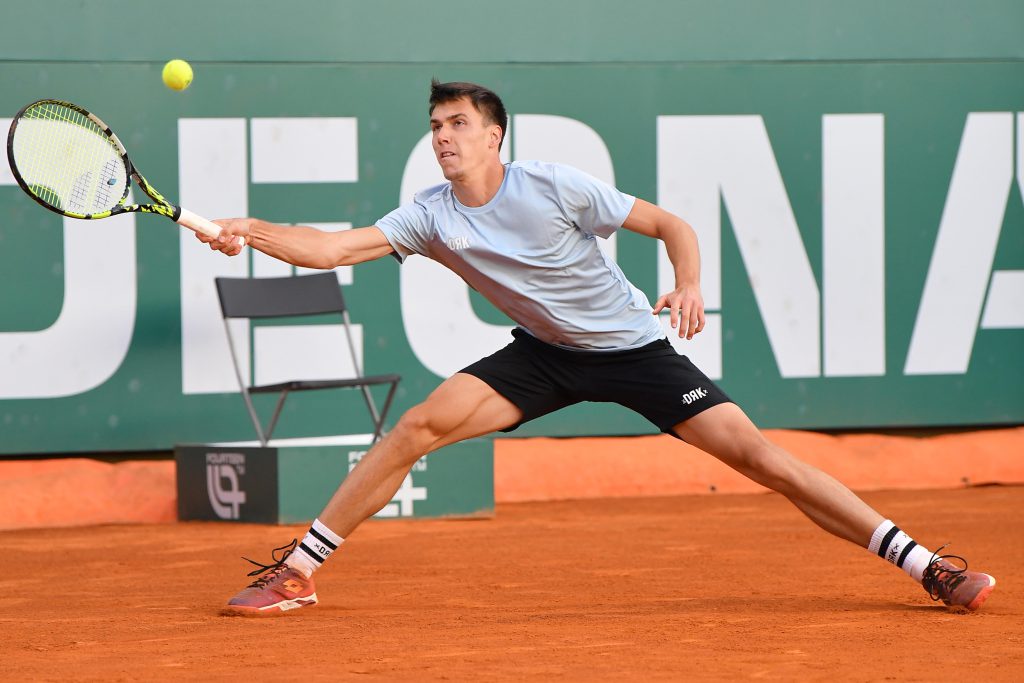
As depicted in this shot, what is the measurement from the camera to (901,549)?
4.07 metres

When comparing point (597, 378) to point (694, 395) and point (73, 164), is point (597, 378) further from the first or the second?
point (73, 164)

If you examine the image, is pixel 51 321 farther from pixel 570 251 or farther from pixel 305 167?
pixel 570 251

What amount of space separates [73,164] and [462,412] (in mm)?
1291

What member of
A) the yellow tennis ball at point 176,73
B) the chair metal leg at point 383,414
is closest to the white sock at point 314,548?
the yellow tennis ball at point 176,73

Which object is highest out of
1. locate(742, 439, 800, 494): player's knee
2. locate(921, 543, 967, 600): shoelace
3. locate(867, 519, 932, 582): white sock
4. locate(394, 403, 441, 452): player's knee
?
locate(394, 403, 441, 452): player's knee

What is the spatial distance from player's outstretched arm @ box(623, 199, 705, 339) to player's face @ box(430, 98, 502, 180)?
439mm

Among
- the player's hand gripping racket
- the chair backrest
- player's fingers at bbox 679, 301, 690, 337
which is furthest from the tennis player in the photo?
the chair backrest

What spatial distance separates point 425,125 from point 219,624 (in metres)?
3.70

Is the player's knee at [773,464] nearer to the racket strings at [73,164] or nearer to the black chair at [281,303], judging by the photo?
the racket strings at [73,164]

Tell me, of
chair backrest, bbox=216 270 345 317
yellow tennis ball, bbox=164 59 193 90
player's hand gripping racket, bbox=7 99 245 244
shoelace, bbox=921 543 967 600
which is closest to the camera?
shoelace, bbox=921 543 967 600

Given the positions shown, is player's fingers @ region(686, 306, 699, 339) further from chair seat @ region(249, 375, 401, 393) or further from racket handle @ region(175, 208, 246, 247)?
chair seat @ region(249, 375, 401, 393)

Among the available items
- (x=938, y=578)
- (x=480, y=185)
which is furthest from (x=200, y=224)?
(x=938, y=578)

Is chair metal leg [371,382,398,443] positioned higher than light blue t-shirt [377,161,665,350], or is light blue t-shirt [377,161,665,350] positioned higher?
light blue t-shirt [377,161,665,350]

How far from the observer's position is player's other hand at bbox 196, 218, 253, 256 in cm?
380
